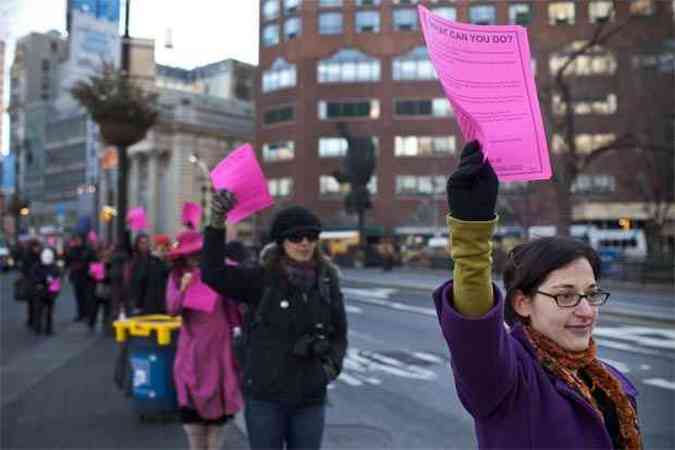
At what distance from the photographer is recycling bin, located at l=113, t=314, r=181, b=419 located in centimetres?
565

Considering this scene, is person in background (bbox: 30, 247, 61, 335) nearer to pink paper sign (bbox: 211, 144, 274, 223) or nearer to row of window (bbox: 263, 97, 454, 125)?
pink paper sign (bbox: 211, 144, 274, 223)

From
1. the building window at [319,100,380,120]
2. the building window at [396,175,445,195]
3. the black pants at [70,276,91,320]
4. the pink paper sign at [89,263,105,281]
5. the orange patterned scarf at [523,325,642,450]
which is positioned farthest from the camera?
the building window at [319,100,380,120]

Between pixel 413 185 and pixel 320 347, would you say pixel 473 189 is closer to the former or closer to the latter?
pixel 320 347

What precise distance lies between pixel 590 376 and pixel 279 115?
61.2 m

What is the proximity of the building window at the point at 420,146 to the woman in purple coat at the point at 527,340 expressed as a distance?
5611 cm

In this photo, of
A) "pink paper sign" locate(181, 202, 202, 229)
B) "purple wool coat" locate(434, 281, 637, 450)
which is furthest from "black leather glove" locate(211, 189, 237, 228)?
"purple wool coat" locate(434, 281, 637, 450)

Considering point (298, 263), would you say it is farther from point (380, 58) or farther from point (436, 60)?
point (380, 58)

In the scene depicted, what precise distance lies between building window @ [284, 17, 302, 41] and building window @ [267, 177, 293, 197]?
39.1 ft

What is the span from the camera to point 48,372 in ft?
29.7

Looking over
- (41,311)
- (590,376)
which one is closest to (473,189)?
(590,376)

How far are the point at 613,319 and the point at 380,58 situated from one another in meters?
45.5

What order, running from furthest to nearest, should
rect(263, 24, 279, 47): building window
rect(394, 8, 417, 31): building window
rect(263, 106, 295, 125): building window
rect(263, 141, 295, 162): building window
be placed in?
rect(263, 141, 295, 162): building window < rect(263, 106, 295, 125): building window < rect(263, 24, 279, 47): building window < rect(394, 8, 417, 31): building window

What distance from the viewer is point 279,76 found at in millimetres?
61625

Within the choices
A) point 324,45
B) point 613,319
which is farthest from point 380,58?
point 613,319
